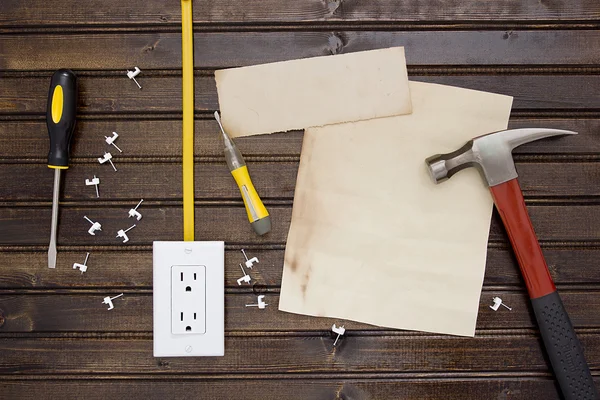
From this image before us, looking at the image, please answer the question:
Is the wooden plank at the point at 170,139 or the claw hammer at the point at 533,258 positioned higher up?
the wooden plank at the point at 170,139

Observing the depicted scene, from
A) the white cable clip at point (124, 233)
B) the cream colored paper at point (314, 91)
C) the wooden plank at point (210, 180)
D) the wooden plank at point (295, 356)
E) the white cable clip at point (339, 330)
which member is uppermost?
the cream colored paper at point (314, 91)

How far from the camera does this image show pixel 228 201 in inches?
34.0

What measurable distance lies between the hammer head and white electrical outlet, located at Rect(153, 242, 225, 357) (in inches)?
16.1

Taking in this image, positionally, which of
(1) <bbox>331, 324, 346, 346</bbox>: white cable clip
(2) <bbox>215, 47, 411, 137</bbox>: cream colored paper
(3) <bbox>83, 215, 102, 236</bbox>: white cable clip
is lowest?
(1) <bbox>331, 324, 346, 346</bbox>: white cable clip

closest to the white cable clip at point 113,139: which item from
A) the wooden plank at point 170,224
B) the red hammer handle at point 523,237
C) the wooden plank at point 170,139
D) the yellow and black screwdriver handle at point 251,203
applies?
the wooden plank at point 170,139

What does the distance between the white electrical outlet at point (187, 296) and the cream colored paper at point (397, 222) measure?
0.13 meters

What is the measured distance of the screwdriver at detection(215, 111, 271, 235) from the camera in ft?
2.73

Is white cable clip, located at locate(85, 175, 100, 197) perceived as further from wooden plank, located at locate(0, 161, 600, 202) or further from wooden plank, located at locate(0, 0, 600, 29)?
wooden plank, located at locate(0, 0, 600, 29)

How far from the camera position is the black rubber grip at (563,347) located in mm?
836

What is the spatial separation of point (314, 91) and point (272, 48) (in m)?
0.11

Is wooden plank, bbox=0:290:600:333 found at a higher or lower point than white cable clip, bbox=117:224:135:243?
lower

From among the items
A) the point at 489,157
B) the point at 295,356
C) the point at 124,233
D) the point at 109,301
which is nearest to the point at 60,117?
the point at 124,233

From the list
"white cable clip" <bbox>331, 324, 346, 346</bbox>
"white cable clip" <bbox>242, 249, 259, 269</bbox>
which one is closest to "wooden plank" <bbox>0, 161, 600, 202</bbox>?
"white cable clip" <bbox>242, 249, 259, 269</bbox>

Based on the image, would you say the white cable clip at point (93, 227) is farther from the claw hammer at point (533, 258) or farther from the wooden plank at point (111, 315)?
the claw hammer at point (533, 258)
